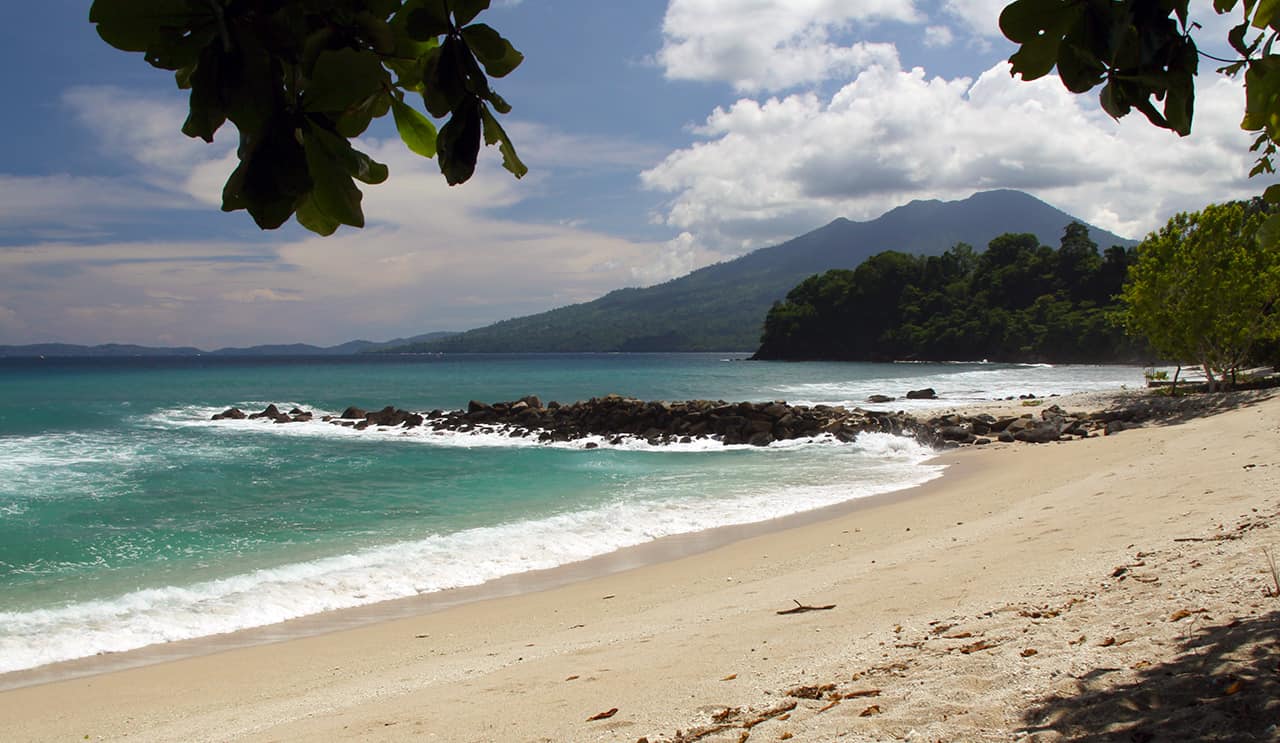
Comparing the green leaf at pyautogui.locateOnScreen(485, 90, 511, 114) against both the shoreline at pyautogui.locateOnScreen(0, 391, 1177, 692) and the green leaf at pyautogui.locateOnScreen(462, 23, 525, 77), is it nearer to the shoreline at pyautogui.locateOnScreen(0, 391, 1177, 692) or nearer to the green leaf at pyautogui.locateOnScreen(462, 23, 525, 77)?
the green leaf at pyautogui.locateOnScreen(462, 23, 525, 77)

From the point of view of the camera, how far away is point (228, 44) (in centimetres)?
92

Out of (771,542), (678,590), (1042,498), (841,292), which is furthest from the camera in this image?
(841,292)

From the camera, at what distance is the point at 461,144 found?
1200mm

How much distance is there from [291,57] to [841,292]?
351 ft

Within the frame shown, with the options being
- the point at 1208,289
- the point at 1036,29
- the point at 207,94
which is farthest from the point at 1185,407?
the point at 207,94

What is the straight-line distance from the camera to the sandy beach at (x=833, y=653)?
283cm

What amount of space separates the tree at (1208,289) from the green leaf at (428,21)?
23330 mm

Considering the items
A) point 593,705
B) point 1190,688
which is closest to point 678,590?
point 593,705

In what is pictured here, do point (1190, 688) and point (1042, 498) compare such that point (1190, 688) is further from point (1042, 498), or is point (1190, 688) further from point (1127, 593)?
point (1042, 498)

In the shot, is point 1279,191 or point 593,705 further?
point 593,705

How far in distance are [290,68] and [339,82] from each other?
0.11 m

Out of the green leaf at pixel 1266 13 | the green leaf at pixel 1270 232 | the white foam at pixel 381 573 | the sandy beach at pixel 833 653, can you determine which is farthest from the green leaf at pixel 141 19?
the white foam at pixel 381 573

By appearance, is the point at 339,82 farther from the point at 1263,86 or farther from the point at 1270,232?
the point at 1270,232

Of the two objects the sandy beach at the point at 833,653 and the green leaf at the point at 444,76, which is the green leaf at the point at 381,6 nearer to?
the green leaf at the point at 444,76
